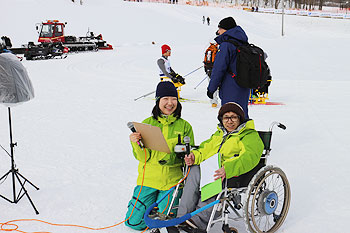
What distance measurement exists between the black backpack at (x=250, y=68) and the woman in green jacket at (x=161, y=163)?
1.05 meters

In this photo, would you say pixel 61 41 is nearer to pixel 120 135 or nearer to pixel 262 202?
pixel 120 135

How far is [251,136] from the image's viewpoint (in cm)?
316

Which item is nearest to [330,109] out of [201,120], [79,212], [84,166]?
[201,120]

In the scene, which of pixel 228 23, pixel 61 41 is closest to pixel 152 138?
pixel 228 23

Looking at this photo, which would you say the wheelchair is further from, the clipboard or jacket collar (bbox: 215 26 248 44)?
jacket collar (bbox: 215 26 248 44)

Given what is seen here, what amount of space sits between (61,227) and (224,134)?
→ 1.65 metres

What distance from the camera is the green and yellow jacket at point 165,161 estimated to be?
342cm

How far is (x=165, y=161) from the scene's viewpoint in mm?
3420

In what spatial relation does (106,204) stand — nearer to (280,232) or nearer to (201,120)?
(280,232)

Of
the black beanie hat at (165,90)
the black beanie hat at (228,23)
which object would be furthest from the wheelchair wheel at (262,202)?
the black beanie hat at (228,23)

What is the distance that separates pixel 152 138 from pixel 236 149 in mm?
702

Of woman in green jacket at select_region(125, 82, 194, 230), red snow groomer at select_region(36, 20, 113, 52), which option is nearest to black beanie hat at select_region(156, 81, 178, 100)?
woman in green jacket at select_region(125, 82, 194, 230)

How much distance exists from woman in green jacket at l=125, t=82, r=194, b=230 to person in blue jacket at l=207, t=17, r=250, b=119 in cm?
101

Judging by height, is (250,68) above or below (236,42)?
below
